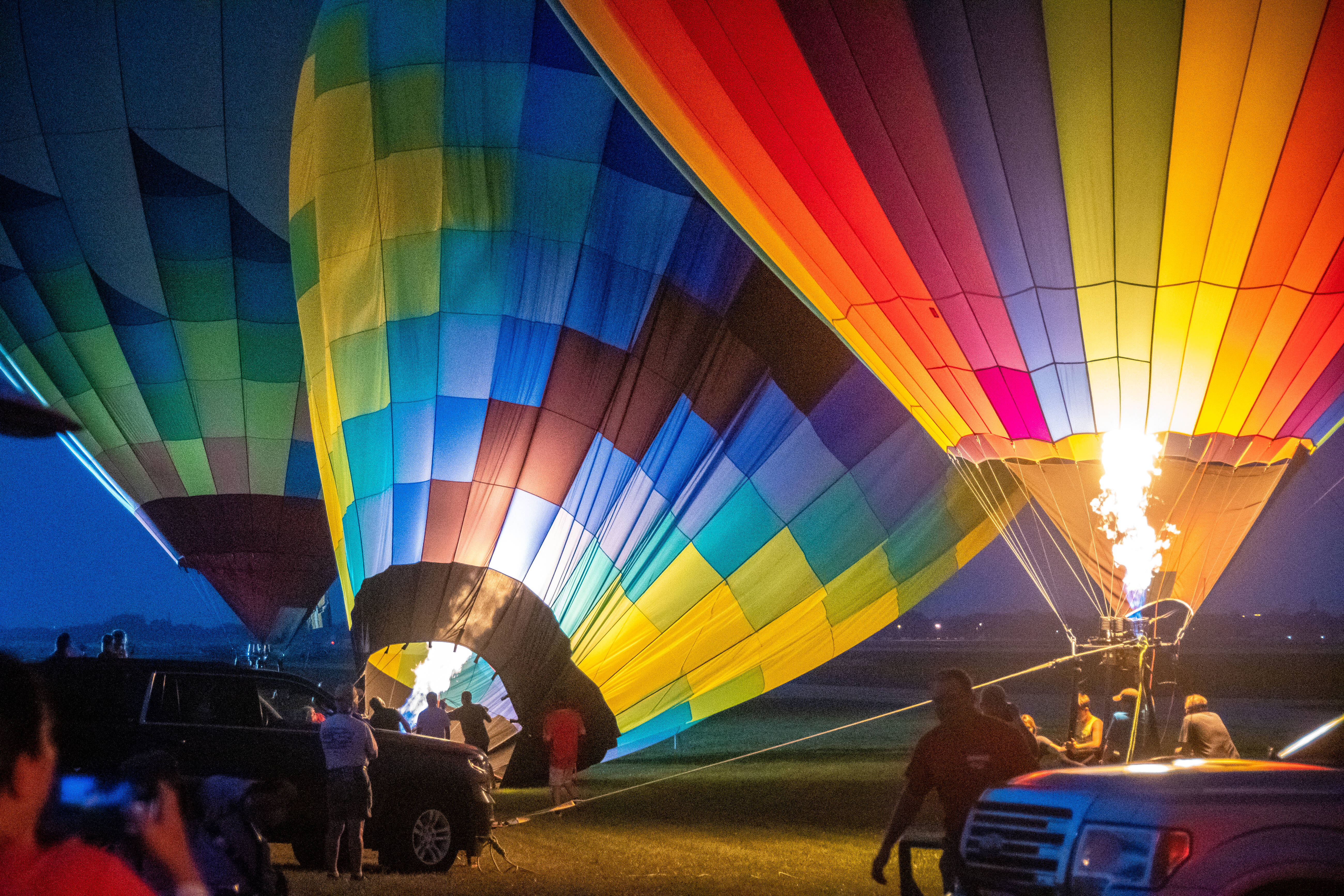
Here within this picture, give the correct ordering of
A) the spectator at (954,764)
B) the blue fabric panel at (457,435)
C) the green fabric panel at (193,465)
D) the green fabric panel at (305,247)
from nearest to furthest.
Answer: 1. the spectator at (954,764)
2. the blue fabric panel at (457,435)
3. the green fabric panel at (305,247)
4. the green fabric panel at (193,465)

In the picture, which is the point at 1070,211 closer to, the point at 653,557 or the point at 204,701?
the point at 653,557

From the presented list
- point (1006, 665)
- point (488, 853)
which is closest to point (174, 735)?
point (488, 853)

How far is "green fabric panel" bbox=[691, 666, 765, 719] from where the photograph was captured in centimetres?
1027

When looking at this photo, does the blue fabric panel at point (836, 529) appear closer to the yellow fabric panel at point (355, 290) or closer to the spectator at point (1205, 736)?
the spectator at point (1205, 736)

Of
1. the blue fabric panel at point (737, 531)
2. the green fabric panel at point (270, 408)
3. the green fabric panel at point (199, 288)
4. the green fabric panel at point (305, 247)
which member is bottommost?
the blue fabric panel at point (737, 531)

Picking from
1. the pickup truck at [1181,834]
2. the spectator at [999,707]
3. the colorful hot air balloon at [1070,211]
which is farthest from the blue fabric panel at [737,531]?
the pickup truck at [1181,834]

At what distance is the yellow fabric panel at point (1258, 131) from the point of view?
6.53 meters

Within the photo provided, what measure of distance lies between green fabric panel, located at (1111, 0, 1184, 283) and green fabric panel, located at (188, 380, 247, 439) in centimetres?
1045

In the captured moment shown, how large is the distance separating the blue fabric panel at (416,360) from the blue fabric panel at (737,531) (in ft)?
8.37

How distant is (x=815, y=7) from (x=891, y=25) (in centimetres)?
49

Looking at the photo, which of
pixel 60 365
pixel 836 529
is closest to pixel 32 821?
pixel 836 529

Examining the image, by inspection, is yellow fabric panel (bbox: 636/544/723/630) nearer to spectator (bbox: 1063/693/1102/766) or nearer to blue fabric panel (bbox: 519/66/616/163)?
spectator (bbox: 1063/693/1102/766)

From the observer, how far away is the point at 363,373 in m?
10.3

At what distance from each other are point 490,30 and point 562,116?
3.15 feet
